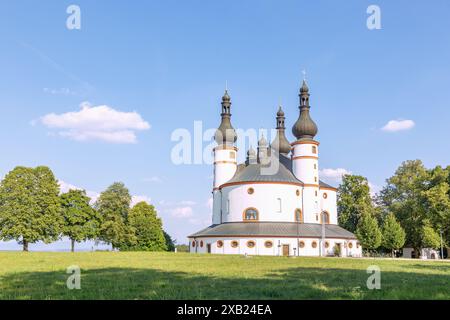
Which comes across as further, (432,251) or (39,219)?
(432,251)

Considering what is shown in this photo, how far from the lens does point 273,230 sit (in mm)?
55531

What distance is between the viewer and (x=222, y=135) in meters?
66.3

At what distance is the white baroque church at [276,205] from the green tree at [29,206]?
63.9ft

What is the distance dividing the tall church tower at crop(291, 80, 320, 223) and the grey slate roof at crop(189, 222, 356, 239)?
2452 mm

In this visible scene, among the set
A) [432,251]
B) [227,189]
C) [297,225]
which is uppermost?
[227,189]

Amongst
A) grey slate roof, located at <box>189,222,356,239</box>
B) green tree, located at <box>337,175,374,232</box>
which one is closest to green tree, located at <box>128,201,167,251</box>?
grey slate roof, located at <box>189,222,356,239</box>

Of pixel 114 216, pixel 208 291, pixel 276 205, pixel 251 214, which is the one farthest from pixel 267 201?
pixel 208 291

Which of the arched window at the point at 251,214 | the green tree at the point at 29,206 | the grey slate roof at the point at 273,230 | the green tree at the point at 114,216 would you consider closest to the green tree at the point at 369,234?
the grey slate roof at the point at 273,230

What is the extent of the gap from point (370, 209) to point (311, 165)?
15.4 meters

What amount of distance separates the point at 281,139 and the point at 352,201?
15404 millimetres

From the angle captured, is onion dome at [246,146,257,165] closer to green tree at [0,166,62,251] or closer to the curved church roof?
the curved church roof

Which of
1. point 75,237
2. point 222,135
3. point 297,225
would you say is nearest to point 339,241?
point 297,225
